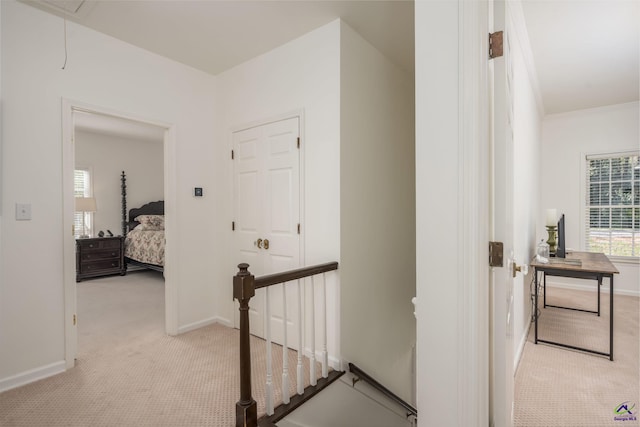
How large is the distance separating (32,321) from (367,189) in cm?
277

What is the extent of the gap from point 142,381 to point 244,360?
105 cm

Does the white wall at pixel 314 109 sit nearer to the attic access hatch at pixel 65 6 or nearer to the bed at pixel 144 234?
the attic access hatch at pixel 65 6

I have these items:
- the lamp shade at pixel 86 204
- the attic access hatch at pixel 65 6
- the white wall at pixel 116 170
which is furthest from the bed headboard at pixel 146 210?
the attic access hatch at pixel 65 6

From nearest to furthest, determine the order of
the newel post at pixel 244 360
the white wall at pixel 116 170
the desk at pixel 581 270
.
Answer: the newel post at pixel 244 360 < the desk at pixel 581 270 < the white wall at pixel 116 170

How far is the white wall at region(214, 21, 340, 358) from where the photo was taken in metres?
2.56

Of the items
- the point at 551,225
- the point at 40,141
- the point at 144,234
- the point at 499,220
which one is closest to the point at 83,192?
the point at 144,234

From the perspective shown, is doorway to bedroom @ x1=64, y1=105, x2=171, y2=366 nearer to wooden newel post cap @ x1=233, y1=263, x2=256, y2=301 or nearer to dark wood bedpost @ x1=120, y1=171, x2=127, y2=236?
dark wood bedpost @ x1=120, y1=171, x2=127, y2=236

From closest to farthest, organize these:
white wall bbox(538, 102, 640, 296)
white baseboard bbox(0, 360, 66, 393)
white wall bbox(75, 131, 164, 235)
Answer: white baseboard bbox(0, 360, 66, 393) < white wall bbox(538, 102, 640, 296) < white wall bbox(75, 131, 164, 235)

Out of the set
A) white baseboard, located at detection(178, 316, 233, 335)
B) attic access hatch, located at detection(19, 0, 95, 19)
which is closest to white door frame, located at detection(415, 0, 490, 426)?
attic access hatch, located at detection(19, 0, 95, 19)

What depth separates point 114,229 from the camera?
6.43 m

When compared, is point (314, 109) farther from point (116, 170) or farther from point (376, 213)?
point (116, 170)

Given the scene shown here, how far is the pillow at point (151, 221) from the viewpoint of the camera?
6.02m

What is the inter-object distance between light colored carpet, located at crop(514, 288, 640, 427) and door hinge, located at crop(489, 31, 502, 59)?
2.06m

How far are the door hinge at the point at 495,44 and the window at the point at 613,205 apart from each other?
5.17 m
